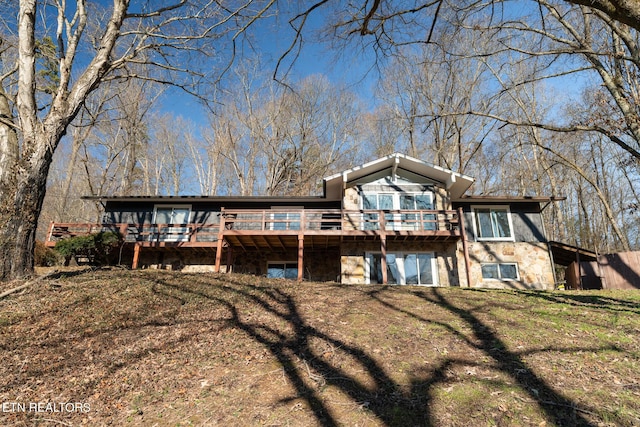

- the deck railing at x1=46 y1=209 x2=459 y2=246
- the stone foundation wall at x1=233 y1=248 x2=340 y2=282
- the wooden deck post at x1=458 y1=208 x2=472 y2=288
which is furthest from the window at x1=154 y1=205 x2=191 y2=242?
the wooden deck post at x1=458 y1=208 x2=472 y2=288

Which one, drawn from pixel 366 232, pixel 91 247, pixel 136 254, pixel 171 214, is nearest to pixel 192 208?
pixel 171 214

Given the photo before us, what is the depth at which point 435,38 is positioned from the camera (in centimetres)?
546

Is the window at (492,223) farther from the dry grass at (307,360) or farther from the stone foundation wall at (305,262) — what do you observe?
the dry grass at (307,360)

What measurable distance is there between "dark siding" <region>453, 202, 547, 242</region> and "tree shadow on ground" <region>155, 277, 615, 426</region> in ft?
28.6

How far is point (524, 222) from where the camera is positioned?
1527 cm

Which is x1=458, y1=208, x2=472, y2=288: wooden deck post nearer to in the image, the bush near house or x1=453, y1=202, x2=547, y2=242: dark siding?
x1=453, y1=202, x2=547, y2=242: dark siding

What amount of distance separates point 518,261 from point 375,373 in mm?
12352

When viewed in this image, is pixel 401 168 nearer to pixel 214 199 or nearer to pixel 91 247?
pixel 214 199

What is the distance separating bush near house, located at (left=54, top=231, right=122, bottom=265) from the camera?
537 inches

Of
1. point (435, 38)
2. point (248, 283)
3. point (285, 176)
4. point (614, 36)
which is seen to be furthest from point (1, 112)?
point (285, 176)

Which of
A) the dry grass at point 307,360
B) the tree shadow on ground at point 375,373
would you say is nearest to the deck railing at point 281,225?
the dry grass at point 307,360

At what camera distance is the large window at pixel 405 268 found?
14.0 m

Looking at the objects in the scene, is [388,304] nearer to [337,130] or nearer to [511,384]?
[511,384]

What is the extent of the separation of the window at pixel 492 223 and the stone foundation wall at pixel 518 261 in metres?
0.41
